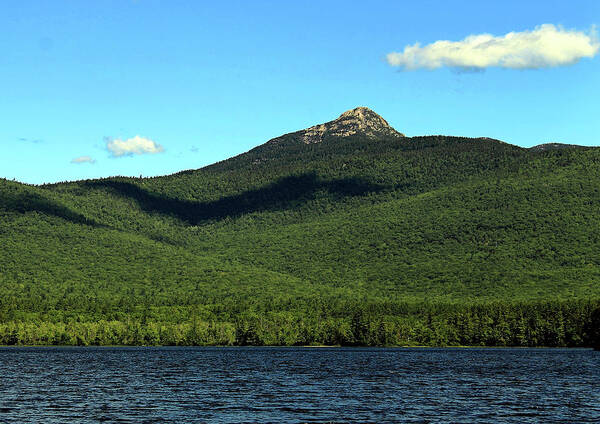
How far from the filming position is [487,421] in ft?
288

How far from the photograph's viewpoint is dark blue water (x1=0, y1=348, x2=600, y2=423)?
91938 mm

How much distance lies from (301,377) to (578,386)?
135 ft

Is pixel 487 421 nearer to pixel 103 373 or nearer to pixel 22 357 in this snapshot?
pixel 103 373

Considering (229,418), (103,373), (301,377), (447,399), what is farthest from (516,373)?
(229,418)

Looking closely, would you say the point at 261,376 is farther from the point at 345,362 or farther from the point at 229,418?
the point at 229,418

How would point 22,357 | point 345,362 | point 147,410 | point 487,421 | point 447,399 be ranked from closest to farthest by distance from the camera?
point 487,421 → point 147,410 → point 447,399 → point 345,362 → point 22,357

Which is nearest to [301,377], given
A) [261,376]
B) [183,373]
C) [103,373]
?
[261,376]

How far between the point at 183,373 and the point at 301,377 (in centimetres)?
2118

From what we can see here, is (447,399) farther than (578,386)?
No

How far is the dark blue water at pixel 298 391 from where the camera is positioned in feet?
302

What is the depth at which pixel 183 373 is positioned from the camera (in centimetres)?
15162

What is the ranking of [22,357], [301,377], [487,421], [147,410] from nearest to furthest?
1. [487,421]
2. [147,410]
3. [301,377]
4. [22,357]

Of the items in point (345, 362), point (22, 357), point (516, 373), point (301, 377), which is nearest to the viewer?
point (301, 377)

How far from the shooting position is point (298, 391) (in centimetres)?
11806
